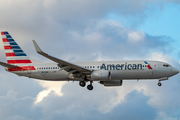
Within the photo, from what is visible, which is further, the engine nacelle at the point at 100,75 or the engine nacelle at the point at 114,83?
the engine nacelle at the point at 114,83

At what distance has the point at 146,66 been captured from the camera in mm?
39844

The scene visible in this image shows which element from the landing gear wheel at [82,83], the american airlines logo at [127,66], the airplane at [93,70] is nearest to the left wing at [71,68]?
the airplane at [93,70]

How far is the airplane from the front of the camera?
3959 centimetres

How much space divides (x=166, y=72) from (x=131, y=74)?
516 cm

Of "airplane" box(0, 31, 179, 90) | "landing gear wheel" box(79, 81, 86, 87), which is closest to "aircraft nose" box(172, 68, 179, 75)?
"airplane" box(0, 31, 179, 90)

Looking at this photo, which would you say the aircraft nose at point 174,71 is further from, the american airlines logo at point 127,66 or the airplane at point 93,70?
the american airlines logo at point 127,66

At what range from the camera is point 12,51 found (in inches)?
1852

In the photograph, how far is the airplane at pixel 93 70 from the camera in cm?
3959

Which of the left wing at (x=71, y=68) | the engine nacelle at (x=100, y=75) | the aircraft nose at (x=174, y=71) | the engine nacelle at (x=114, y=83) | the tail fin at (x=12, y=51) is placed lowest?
the engine nacelle at (x=114, y=83)

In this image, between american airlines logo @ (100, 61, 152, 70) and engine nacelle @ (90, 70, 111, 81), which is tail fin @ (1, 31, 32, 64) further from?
american airlines logo @ (100, 61, 152, 70)

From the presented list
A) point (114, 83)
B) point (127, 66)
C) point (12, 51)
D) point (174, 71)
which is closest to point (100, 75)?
point (127, 66)

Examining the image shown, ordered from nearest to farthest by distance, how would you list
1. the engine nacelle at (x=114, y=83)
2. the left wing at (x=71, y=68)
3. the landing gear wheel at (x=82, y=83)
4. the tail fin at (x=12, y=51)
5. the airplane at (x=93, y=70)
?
the left wing at (x=71, y=68) < the airplane at (x=93, y=70) < the landing gear wheel at (x=82, y=83) < the engine nacelle at (x=114, y=83) < the tail fin at (x=12, y=51)

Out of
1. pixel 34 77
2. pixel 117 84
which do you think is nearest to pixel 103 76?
pixel 117 84

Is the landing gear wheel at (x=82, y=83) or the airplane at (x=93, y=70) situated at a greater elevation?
the airplane at (x=93, y=70)
